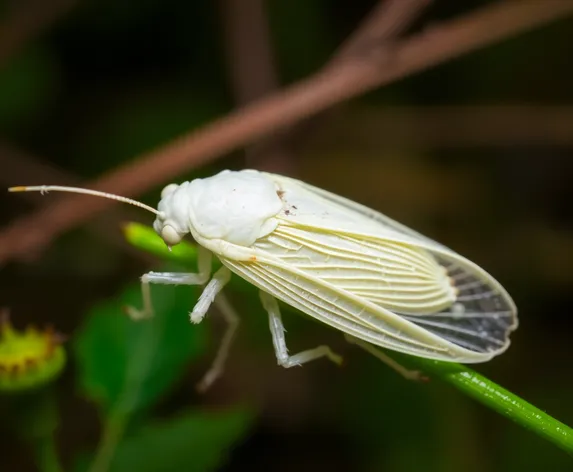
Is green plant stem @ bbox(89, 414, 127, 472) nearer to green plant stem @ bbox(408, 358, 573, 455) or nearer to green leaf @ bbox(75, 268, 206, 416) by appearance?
green leaf @ bbox(75, 268, 206, 416)

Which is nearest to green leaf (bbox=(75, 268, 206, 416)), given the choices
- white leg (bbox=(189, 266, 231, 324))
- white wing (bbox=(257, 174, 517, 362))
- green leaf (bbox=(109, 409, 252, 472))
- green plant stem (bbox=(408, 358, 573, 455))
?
green leaf (bbox=(109, 409, 252, 472))

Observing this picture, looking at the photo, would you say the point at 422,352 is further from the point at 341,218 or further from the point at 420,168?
the point at 420,168

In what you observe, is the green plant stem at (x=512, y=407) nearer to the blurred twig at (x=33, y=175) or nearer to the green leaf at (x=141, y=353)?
the green leaf at (x=141, y=353)

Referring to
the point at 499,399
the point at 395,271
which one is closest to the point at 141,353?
the point at 395,271

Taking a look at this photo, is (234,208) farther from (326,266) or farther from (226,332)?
(226,332)

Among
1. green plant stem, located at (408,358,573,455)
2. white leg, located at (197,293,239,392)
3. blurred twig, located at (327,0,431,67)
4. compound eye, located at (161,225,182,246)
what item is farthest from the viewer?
blurred twig, located at (327,0,431,67)
